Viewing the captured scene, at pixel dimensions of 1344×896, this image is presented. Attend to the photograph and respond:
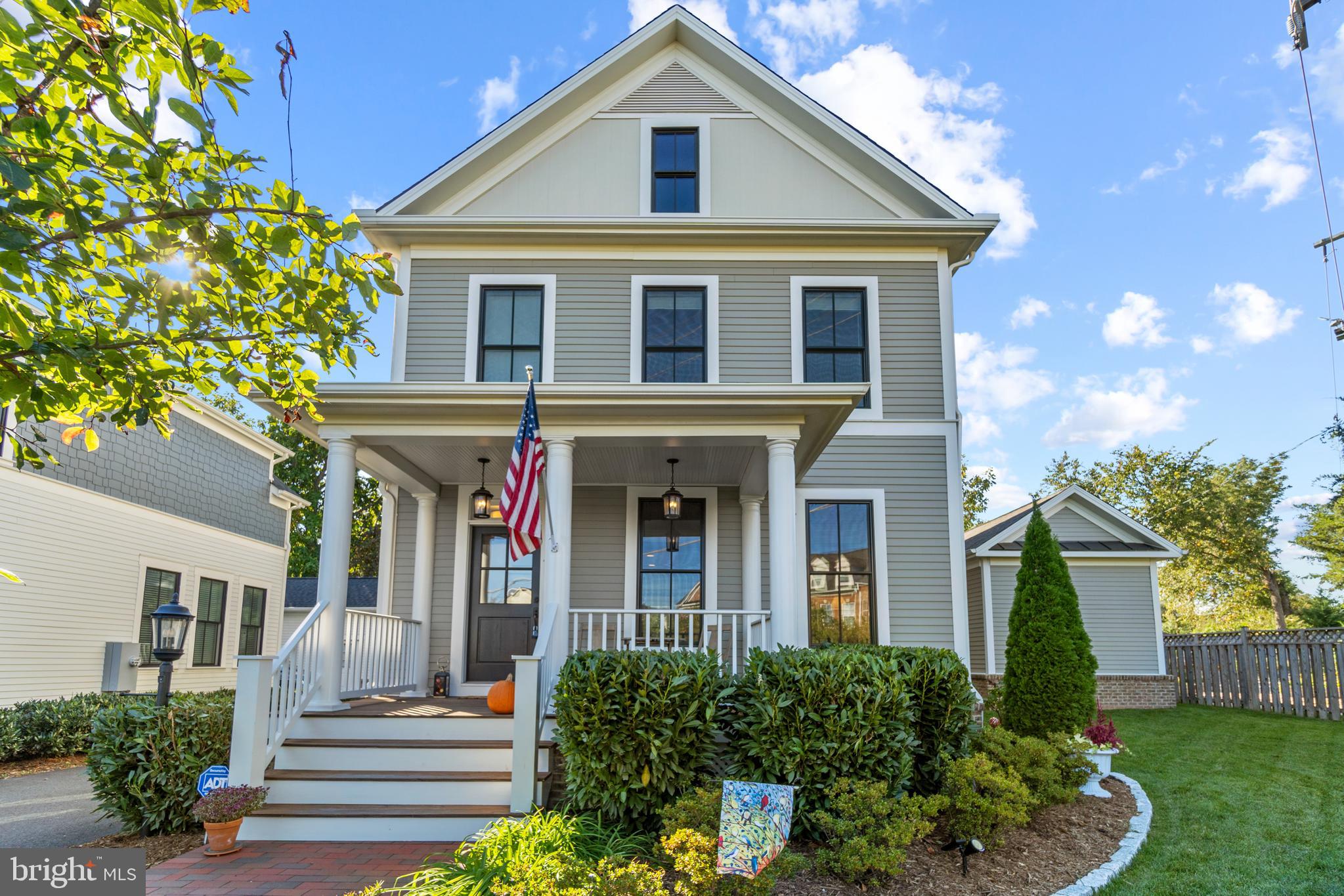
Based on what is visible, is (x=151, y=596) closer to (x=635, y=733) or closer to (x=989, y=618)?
(x=635, y=733)

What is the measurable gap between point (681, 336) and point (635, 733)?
17.2ft

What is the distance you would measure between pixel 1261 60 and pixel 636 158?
15.4 m

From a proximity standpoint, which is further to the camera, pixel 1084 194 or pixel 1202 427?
pixel 1202 427

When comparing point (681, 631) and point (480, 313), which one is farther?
point (480, 313)

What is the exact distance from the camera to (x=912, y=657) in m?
6.21

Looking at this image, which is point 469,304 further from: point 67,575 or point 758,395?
point 67,575

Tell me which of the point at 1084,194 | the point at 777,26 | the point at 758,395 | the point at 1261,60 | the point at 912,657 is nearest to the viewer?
the point at 912,657

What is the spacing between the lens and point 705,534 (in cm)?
934

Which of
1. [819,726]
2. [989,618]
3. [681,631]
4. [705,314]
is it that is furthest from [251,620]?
[819,726]

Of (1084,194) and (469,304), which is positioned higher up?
(1084,194)

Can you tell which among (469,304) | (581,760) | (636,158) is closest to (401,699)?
(581,760)

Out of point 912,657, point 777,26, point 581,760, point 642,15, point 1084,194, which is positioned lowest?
point 581,760

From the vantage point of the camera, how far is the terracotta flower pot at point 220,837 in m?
5.28

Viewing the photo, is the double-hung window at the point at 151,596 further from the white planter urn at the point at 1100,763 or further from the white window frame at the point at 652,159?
the white planter urn at the point at 1100,763
